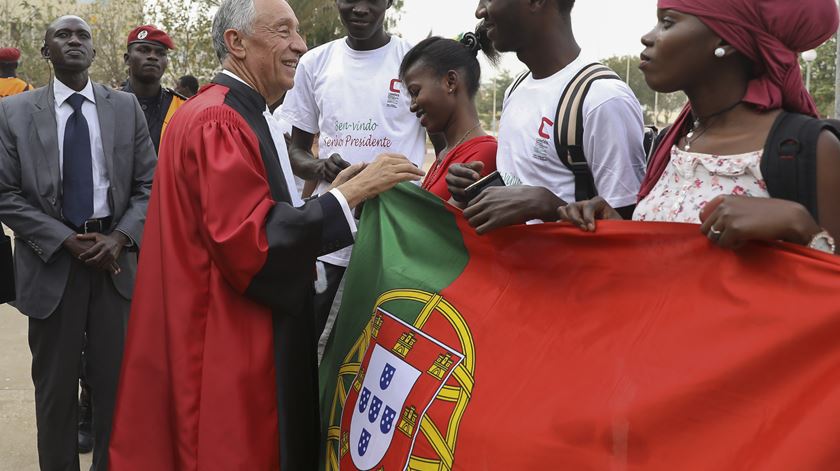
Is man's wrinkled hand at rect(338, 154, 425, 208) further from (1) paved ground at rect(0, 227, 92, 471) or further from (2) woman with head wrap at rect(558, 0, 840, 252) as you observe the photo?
(1) paved ground at rect(0, 227, 92, 471)

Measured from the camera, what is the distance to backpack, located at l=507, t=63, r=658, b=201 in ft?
9.28

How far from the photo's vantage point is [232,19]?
324 centimetres

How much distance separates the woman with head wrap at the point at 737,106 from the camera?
6.52 ft

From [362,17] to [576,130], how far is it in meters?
1.84

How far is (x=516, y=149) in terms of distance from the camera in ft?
10.0

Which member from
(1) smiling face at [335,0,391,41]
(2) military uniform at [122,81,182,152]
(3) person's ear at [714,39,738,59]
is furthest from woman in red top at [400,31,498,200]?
(2) military uniform at [122,81,182,152]

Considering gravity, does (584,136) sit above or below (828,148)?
below

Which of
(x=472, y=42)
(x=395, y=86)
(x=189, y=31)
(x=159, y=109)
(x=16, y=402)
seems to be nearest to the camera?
(x=472, y=42)

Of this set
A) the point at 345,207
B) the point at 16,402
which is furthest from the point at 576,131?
the point at 16,402

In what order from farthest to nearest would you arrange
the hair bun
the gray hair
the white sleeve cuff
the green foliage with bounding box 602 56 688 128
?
the green foliage with bounding box 602 56 688 128
the hair bun
the gray hair
the white sleeve cuff

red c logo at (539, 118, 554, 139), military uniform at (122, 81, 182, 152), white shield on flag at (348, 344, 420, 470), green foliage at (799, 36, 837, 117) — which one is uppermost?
red c logo at (539, 118, 554, 139)

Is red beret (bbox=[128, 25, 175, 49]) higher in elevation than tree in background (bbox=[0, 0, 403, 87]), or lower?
higher

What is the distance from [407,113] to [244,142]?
1477mm

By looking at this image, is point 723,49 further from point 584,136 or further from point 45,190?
point 45,190
